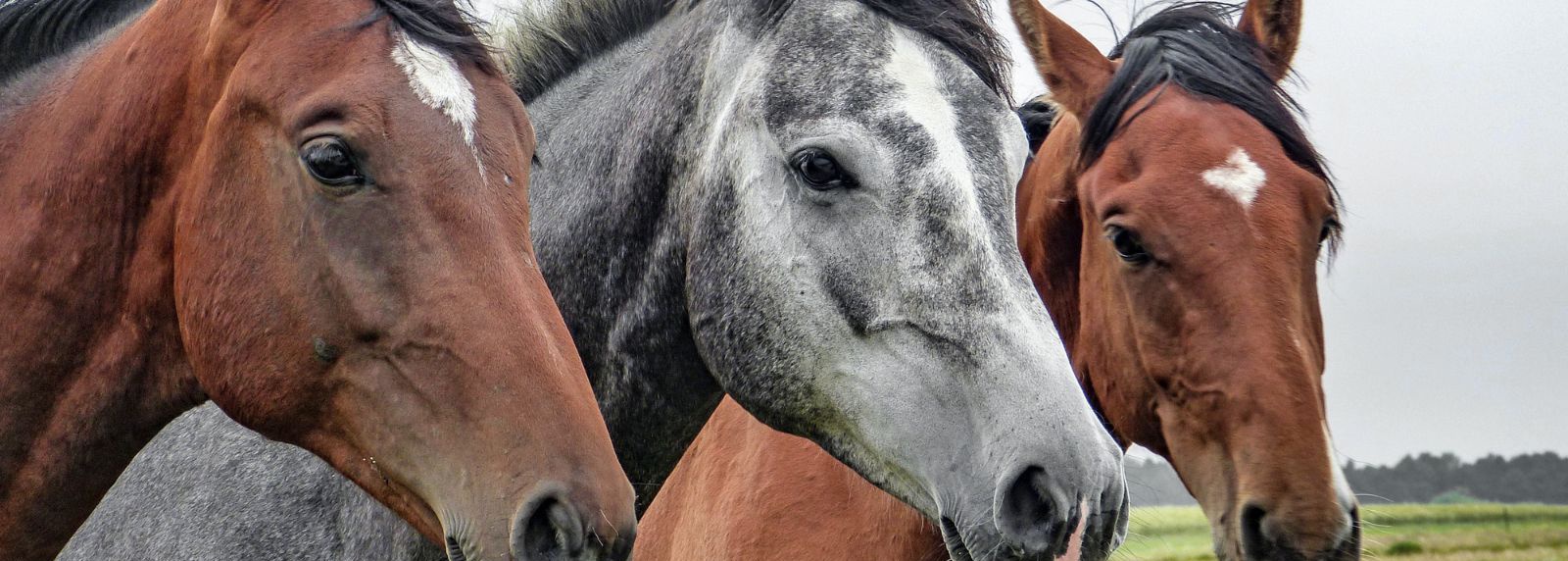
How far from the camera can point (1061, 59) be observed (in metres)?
4.85

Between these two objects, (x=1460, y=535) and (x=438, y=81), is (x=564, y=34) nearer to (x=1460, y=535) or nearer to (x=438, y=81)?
(x=438, y=81)

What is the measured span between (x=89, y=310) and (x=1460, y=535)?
16394 mm

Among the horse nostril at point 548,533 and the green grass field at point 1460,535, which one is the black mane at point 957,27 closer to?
the horse nostril at point 548,533

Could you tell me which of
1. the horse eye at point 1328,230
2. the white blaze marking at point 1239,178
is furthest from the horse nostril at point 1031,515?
the horse eye at point 1328,230

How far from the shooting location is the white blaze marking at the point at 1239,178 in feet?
13.5

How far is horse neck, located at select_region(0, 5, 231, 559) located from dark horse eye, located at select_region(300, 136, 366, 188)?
13.8 inches

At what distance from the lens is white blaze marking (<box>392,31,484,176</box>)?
263 cm

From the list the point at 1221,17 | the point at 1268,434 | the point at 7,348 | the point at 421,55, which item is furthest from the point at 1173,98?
the point at 7,348

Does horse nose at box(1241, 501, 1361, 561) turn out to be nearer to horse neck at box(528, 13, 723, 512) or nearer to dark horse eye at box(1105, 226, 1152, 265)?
dark horse eye at box(1105, 226, 1152, 265)

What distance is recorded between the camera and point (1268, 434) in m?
3.80

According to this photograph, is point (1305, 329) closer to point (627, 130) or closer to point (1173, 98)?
point (1173, 98)

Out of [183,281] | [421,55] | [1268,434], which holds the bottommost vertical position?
[1268,434]

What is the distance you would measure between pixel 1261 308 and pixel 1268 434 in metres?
0.39

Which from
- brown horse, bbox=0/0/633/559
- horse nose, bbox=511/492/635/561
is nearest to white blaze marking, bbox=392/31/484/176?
brown horse, bbox=0/0/633/559
